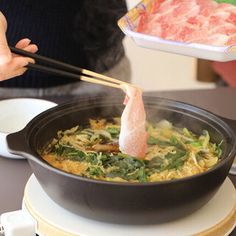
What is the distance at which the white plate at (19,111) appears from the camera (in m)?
1.51

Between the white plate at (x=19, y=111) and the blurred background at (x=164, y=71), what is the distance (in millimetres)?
1951

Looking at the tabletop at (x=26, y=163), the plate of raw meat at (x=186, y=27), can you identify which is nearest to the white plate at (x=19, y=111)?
the tabletop at (x=26, y=163)

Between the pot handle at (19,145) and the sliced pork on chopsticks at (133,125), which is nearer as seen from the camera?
the pot handle at (19,145)

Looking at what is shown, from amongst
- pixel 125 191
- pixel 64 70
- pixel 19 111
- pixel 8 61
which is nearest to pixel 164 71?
pixel 19 111

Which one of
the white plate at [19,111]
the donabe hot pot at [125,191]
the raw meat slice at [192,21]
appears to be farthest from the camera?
the white plate at [19,111]

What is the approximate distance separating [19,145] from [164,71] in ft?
8.55

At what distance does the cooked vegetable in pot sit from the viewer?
1138mm

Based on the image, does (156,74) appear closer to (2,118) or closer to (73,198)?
(2,118)

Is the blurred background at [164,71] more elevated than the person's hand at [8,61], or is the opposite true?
the person's hand at [8,61]

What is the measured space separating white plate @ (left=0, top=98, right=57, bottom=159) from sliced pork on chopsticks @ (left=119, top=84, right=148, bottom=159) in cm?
38

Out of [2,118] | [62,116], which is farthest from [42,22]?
[62,116]

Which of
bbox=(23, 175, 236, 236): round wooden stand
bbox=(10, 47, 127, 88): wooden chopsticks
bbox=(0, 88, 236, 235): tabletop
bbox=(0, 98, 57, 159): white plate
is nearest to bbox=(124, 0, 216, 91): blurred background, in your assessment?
bbox=(0, 88, 236, 235): tabletop

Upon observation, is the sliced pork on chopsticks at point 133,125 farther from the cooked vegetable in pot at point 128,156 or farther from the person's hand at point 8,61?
the person's hand at point 8,61

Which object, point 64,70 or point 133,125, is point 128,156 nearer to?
point 133,125
